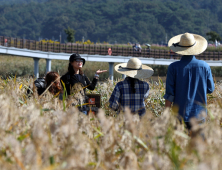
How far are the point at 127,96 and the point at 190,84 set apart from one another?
76cm

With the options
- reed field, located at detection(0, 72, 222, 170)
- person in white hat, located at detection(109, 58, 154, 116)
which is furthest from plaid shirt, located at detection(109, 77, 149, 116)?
reed field, located at detection(0, 72, 222, 170)

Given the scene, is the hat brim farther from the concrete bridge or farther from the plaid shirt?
the concrete bridge

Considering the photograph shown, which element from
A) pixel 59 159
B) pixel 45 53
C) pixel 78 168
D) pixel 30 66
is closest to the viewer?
pixel 78 168

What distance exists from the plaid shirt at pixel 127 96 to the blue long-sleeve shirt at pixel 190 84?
1.45 ft

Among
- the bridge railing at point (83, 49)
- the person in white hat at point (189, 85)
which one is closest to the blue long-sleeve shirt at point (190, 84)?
the person in white hat at point (189, 85)

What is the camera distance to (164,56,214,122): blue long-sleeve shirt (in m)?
3.35

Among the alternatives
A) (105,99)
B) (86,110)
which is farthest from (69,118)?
(105,99)

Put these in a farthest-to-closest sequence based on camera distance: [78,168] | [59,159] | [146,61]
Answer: [146,61] → [59,159] → [78,168]

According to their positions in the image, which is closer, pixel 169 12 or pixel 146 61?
pixel 146 61

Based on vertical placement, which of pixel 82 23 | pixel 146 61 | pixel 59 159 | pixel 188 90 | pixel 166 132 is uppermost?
pixel 82 23

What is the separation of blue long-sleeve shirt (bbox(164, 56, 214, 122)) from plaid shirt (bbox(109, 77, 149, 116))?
44cm

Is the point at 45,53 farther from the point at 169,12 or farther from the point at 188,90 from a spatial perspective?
the point at 169,12

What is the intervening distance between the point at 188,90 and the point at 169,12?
665 feet

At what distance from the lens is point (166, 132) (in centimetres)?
206
